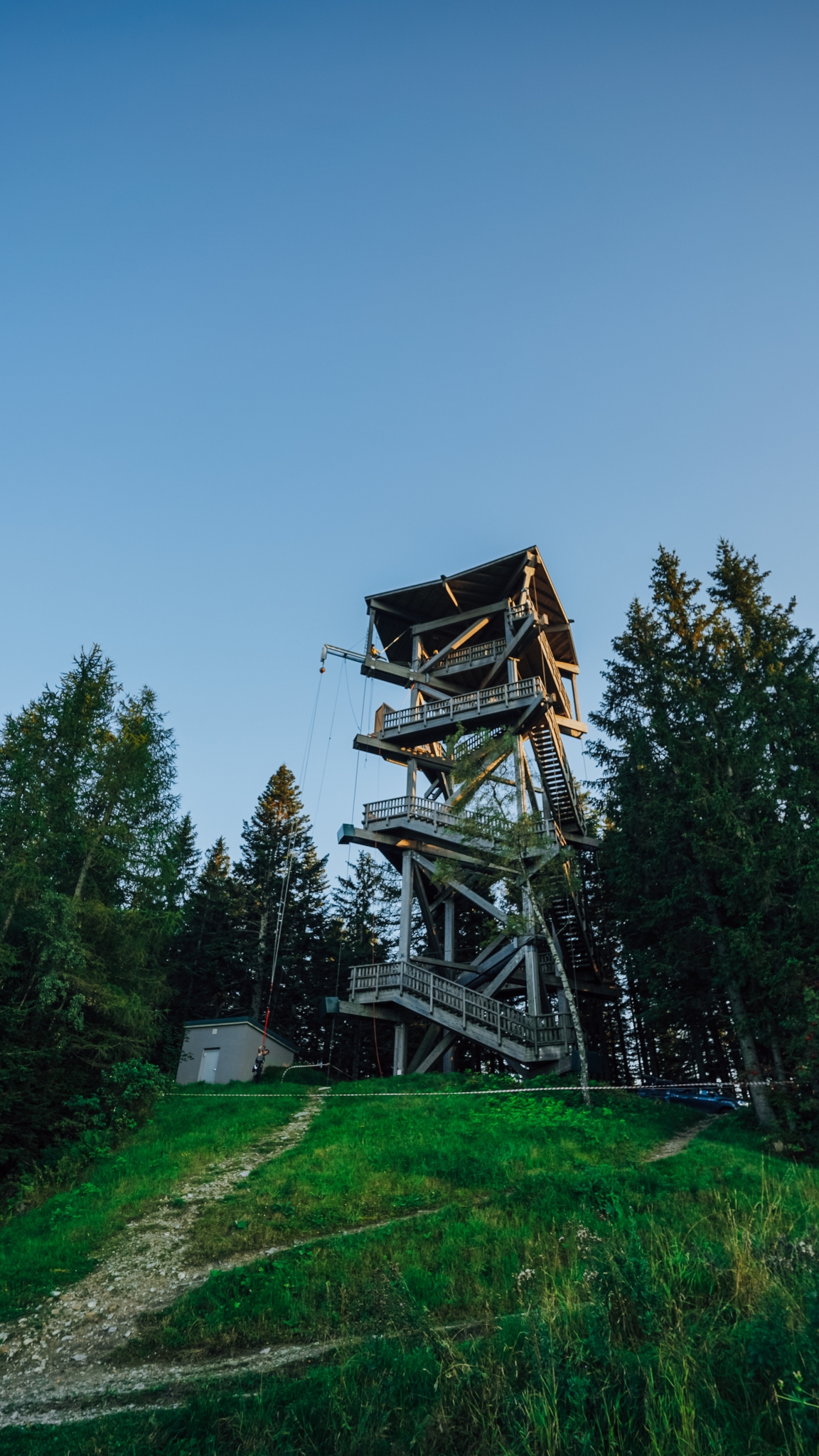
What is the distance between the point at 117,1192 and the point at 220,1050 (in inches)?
535

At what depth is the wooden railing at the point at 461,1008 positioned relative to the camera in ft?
66.4

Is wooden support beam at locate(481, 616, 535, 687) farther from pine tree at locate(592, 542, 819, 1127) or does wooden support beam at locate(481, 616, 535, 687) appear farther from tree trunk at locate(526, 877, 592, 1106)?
tree trunk at locate(526, 877, 592, 1106)

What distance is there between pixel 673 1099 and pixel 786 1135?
741 centimetres

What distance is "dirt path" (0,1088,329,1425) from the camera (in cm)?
653

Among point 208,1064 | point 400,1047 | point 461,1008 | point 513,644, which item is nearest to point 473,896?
point 461,1008

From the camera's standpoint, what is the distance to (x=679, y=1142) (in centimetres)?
1420

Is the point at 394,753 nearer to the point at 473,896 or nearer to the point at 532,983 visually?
the point at 473,896

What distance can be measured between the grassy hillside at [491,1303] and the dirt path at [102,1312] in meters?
0.33

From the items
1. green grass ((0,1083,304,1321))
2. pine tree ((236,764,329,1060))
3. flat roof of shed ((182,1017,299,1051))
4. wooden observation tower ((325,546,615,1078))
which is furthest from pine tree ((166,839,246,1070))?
green grass ((0,1083,304,1321))

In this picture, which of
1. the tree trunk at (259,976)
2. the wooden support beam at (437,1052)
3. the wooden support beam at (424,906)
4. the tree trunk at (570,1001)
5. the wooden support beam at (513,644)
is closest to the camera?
the tree trunk at (570,1001)

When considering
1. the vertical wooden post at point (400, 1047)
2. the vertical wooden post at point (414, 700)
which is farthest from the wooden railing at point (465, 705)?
the vertical wooden post at point (400, 1047)

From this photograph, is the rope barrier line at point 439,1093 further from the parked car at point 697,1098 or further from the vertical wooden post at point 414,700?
the vertical wooden post at point 414,700

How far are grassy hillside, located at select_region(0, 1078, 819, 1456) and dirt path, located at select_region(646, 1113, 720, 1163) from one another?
16.9 inches

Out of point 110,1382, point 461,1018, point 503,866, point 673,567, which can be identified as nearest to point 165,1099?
point 461,1018
